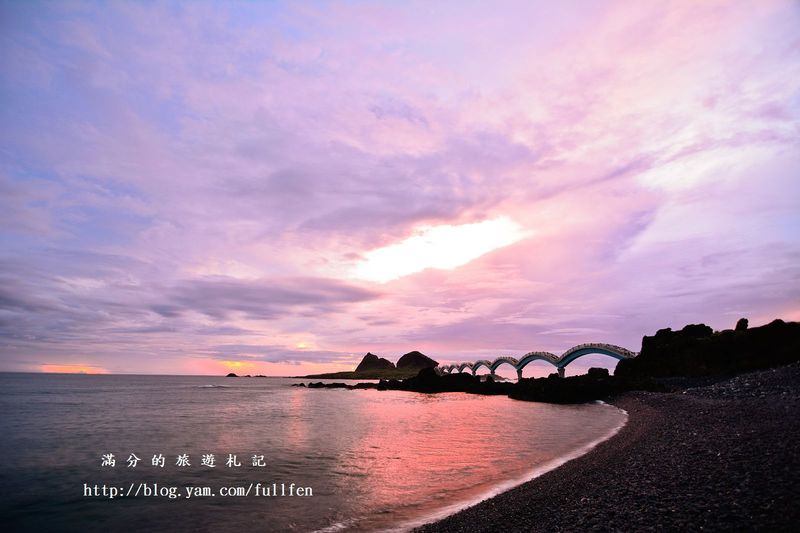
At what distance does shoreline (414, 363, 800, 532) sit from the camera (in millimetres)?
9938

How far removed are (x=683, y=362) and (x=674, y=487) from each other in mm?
76662

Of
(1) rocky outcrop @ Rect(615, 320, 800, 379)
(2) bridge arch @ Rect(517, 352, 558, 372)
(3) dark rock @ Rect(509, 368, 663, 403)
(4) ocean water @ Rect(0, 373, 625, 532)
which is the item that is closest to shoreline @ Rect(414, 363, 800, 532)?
(4) ocean water @ Rect(0, 373, 625, 532)

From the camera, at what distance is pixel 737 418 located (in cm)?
2230

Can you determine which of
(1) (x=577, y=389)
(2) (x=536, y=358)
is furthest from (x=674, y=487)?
(2) (x=536, y=358)

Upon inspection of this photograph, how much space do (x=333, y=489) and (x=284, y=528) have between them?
495cm

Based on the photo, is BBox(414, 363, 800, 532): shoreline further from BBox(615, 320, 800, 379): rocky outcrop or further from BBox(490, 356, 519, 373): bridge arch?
BBox(490, 356, 519, 373): bridge arch

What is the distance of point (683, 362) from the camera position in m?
74.8

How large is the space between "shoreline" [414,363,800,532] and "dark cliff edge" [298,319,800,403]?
45735 mm

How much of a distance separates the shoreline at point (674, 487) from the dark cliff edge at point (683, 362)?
45.7 metres

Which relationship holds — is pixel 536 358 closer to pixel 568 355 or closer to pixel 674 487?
pixel 568 355

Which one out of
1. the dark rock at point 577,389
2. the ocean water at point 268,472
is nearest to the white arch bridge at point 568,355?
the dark rock at point 577,389

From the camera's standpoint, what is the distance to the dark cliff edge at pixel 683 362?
189 ft

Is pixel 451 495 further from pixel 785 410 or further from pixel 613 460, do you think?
pixel 785 410

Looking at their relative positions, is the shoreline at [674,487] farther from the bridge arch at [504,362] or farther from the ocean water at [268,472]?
the bridge arch at [504,362]
